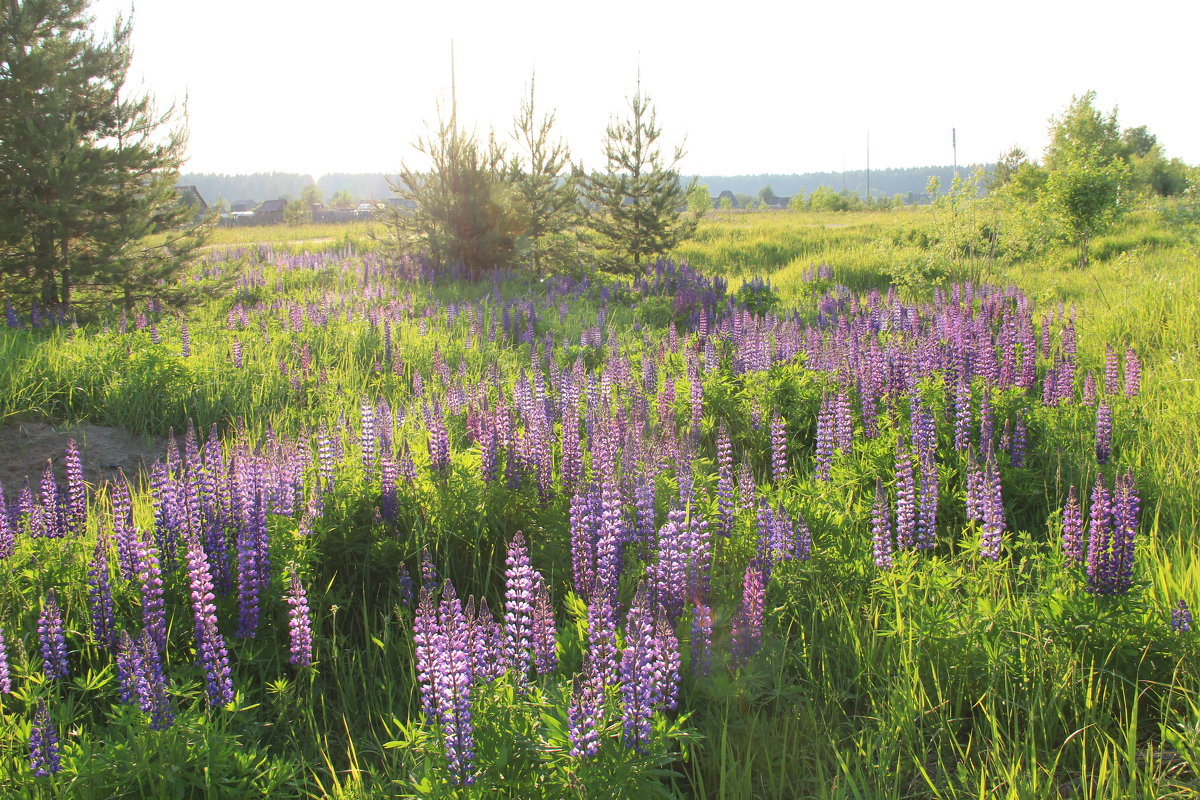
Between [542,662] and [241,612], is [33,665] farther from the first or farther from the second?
[542,662]

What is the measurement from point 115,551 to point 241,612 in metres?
1.06

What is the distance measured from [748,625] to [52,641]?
2.95 metres

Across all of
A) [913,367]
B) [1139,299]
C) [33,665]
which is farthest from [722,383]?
[1139,299]

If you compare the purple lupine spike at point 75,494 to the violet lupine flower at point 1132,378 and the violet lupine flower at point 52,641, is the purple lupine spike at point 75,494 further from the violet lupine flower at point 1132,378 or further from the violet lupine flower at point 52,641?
the violet lupine flower at point 1132,378

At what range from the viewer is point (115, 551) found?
3.95 m

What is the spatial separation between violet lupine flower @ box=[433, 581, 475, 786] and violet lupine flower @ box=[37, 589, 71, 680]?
1.86 meters

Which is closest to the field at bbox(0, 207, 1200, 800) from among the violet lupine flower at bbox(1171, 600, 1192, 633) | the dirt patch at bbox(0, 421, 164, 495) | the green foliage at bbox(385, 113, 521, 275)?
the violet lupine flower at bbox(1171, 600, 1192, 633)

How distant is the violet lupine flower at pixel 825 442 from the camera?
193 inches

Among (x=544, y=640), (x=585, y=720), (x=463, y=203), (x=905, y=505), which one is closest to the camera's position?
(x=585, y=720)

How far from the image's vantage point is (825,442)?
501 centimetres

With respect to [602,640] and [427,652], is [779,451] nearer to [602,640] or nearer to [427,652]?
[602,640]

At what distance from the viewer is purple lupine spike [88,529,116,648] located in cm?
338

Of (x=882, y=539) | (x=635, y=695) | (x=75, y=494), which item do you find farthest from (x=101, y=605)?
(x=882, y=539)

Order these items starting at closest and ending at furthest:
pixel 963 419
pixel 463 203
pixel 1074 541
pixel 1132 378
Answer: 1. pixel 1074 541
2. pixel 963 419
3. pixel 1132 378
4. pixel 463 203
